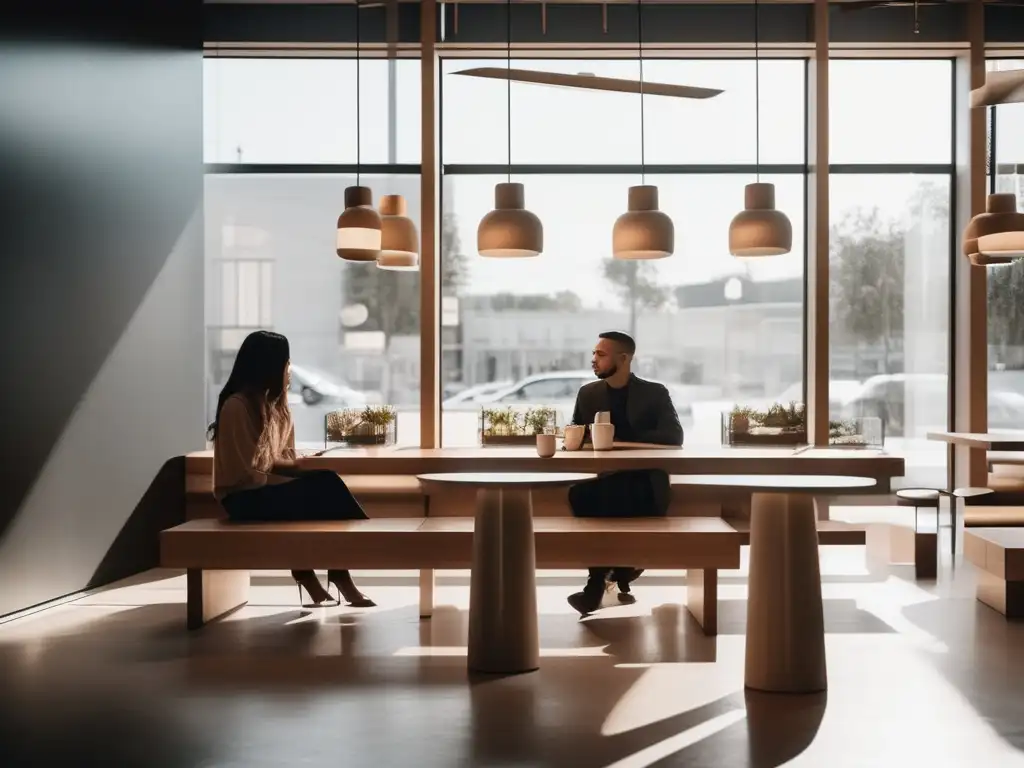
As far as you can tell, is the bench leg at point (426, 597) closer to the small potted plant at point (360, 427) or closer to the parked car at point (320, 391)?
the small potted plant at point (360, 427)

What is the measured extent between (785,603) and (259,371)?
2.64 meters

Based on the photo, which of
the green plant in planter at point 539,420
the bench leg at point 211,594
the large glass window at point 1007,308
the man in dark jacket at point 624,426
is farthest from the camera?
the large glass window at point 1007,308

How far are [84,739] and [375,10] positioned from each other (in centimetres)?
554

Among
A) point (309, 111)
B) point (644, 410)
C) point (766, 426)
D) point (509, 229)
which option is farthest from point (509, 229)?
point (309, 111)

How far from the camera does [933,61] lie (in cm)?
733

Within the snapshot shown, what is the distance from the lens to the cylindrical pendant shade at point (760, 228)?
481 cm

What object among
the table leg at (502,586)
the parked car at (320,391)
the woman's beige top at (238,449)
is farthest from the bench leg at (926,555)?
the parked car at (320,391)

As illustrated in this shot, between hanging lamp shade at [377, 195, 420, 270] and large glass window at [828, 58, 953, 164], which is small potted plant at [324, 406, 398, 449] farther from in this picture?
large glass window at [828, 58, 953, 164]

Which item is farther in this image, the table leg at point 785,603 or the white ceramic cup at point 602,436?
the white ceramic cup at point 602,436

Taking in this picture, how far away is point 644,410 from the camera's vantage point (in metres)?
5.80

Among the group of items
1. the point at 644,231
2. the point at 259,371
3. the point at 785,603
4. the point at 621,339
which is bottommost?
the point at 785,603

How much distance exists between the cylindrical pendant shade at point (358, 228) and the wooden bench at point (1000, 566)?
3.41 m

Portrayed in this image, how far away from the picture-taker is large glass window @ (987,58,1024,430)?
7.23 meters

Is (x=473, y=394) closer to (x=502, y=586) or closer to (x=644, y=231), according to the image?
(x=644, y=231)
